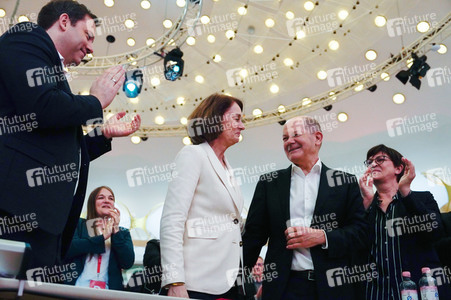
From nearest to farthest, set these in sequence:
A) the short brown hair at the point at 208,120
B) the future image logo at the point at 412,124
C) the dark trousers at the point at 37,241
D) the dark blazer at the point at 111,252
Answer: the dark trousers at the point at 37,241 < the short brown hair at the point at 208,120 < the dark blazer at the point at 111,252 < the future image logo at the point at 412,124

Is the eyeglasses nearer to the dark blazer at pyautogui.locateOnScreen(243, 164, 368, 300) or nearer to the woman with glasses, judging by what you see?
the woman with glasses

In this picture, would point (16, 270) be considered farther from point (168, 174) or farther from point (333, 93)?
point (168, 174)

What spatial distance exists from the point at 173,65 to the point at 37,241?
25.9ft

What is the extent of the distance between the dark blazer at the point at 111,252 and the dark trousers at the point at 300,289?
1.38 metres

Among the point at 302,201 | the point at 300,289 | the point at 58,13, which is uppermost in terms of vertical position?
the point at 58,13

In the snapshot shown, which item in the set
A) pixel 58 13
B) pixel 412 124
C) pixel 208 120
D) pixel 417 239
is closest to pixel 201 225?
pixel 208 120

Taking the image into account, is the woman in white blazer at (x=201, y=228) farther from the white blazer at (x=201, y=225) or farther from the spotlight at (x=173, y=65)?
the spotlight at (x=173, y=65)

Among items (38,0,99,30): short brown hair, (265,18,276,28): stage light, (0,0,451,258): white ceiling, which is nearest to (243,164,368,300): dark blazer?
(38,0,99,30): short brown hair

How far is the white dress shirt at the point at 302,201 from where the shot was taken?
2.99 meters

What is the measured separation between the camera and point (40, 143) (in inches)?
79.6

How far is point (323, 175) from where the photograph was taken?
3277 millimetres

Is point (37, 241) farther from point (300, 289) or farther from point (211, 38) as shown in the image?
point (211, 38)

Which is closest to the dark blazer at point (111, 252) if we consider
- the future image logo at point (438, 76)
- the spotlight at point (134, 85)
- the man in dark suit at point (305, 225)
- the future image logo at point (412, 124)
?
the man in dark suit at point (305, 225)

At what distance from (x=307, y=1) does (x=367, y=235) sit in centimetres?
695
